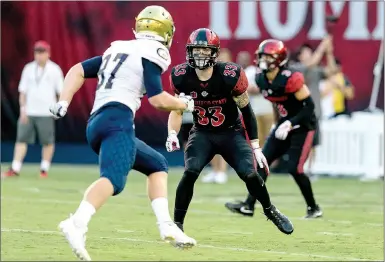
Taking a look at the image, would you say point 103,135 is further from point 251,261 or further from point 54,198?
point 54,198

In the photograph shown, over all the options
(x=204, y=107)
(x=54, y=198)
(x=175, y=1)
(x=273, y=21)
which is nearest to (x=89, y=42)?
(x=175, y=1)

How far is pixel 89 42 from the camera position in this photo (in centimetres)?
1659

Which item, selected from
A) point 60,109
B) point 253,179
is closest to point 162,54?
point 60,109

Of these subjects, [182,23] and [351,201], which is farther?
[182,23]

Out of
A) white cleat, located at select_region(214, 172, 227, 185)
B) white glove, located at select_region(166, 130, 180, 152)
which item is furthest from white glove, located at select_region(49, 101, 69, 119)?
white cleat, located at select_region(214, 172, 227, 185)

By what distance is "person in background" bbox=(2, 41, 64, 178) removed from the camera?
14492mm

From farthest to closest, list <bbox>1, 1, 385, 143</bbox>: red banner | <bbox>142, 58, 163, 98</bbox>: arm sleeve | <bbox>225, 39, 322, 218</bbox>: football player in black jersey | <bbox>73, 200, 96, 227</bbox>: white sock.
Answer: <bbox>1, 1, 385, 143</bbox>: red banner, <bbox>225, 39, 322, 218</bbox>: football player in black jersey, <bbox>142, 58, 163, 98</bbox>: arm sleeve, <bbox>73, 200, 96, 227</bbox>: white sock

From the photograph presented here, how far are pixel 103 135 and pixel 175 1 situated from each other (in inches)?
378

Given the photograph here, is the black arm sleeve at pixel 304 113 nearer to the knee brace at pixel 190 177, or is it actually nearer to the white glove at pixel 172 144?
the knee brace at pixel 190 177

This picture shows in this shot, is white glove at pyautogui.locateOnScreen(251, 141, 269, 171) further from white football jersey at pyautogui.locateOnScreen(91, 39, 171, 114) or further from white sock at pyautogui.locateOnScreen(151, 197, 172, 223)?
white football jersey at pyautogui.locateOnScreen(91, 39, 171, 114)

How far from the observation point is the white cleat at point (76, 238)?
6426 mm

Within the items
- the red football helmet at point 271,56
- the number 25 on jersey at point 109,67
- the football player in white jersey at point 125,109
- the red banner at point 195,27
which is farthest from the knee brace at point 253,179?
the red banner at point 195,27

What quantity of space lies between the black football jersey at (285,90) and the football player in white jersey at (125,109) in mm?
2797

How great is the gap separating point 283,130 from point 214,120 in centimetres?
151
